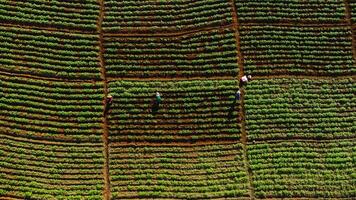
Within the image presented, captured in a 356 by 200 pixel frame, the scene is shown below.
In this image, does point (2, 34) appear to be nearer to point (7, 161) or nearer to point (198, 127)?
point (7, 161)

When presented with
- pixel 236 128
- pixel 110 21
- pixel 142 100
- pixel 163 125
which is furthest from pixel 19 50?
pixel 236 128

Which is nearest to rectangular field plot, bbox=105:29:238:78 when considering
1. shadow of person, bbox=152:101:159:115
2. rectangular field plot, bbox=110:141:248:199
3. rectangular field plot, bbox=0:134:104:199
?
shadow of person, bbox=152:101:159:115

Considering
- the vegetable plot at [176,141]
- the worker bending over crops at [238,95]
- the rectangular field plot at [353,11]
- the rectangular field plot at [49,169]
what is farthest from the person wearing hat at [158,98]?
the rectangular field plot at [353,11]

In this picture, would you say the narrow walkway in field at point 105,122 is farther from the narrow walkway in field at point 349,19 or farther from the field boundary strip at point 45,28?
the narrow walkway in field at point 349,19

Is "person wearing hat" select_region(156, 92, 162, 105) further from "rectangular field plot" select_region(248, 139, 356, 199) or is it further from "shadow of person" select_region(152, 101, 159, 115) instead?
"rectangular field plot" select_region(248, 139, 356, 199)

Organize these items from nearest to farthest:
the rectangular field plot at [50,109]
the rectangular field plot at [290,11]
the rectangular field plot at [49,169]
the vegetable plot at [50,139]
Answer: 1. the rectangular field plot at [49,169]
2. the vegetable plot at [50,139]
3. the rectangular field plot at [50,109]
4. the rectangular field plot at [290,11]

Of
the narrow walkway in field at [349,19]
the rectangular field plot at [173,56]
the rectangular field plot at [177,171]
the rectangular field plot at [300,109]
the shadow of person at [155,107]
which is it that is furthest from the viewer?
the narrow walkway in field at [349,19]

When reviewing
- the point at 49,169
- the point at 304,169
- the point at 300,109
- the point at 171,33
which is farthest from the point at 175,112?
the point at 304,169
